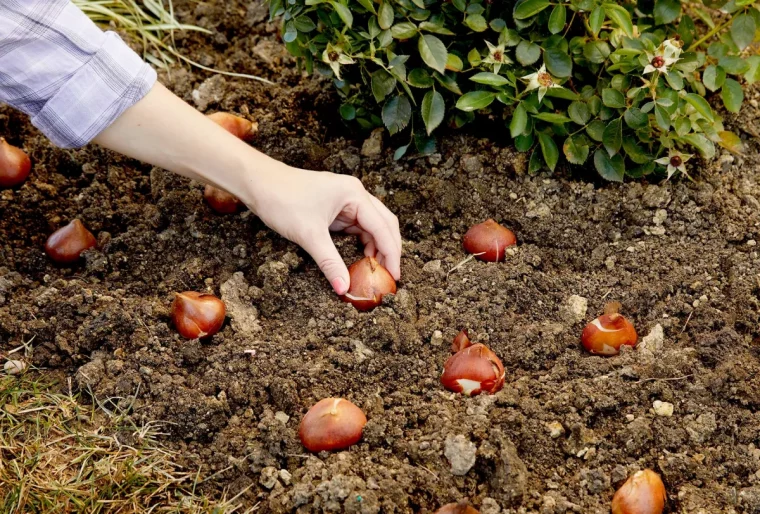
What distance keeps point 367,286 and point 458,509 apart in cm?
69

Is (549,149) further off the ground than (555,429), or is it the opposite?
(549,149)

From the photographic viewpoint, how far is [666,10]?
239 cm

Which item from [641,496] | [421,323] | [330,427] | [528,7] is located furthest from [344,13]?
[641,496]

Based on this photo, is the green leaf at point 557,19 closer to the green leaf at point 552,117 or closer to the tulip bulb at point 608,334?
the green leaf at point 552,117

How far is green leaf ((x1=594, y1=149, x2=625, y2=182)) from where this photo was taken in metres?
2.42

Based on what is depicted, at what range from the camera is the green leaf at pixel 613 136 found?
2350 mm

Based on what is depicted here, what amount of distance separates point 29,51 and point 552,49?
4.66ft

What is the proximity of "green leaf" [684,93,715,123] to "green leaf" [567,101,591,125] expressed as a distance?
11.1 inches

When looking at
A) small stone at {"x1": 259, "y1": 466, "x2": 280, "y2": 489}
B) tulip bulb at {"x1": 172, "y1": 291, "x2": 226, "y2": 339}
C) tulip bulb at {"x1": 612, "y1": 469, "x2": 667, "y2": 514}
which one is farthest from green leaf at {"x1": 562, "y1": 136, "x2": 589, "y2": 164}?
small stone at {"x1": 259, "y1": 466, "x2": 280, "y2": 489}

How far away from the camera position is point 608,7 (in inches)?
86.9

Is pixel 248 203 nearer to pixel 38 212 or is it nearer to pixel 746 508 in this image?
pixel 38 212

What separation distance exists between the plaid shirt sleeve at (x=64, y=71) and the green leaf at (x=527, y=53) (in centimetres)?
102

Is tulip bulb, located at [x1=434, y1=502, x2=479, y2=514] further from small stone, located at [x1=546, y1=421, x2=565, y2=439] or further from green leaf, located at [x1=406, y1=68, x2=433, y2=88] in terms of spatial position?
green leaf, located at [x1=406, y1=68, x2=433, y2=88]

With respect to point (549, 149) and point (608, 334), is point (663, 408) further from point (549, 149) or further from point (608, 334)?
point (549, 149)
